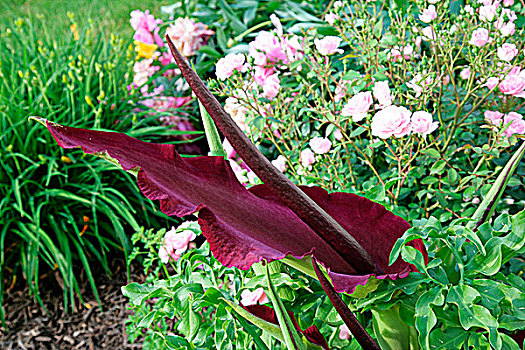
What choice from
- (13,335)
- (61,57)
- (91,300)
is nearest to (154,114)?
(61,57)

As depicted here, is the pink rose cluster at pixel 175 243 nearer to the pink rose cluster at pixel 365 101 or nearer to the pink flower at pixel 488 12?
the pink rose cluster at pixel 365 101

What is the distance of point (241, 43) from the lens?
6.23ft

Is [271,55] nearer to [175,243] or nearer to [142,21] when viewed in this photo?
[175,243]

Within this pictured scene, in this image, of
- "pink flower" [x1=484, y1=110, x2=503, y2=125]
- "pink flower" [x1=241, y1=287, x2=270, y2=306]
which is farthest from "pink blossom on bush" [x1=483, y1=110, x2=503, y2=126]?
"pink flower" [x1=241, y1=287, x2=270, y2=306]

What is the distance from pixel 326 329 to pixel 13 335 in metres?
1.26

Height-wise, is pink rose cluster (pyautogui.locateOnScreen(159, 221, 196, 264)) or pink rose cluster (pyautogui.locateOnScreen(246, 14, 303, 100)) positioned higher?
pink rose cluster (pyautogui.locateOnScreen(246, 14, 303, 100))

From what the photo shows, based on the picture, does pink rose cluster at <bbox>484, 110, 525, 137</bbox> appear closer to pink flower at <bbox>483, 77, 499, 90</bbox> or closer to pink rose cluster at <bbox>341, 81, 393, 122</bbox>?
pink flower at <bbox>483, 77, 499, 90</bbox>

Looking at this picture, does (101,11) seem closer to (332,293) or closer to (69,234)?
(69,234)

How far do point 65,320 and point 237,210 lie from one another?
1.36 metres

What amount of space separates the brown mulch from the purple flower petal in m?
1.21

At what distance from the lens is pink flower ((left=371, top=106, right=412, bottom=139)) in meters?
0.86

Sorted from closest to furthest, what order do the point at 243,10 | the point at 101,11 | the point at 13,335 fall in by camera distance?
the point at 13,335 < the point at 243,10 < the point at 101,11

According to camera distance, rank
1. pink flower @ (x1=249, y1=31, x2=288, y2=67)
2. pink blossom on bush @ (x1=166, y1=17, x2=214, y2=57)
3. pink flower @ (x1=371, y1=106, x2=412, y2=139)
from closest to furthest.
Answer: pink flower @ (x1=371, y1=106, x2=412, y2=139)
pink flower @ (x1=249, y1=31, x2=288, y2=67)
pink blossom on bush @ (x1=166, y1=17, x2=214, y2=57)

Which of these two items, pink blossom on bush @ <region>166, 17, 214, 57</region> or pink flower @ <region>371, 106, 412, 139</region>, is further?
pink blossom on bush @ <region>166, 17, 214, 57</region>
